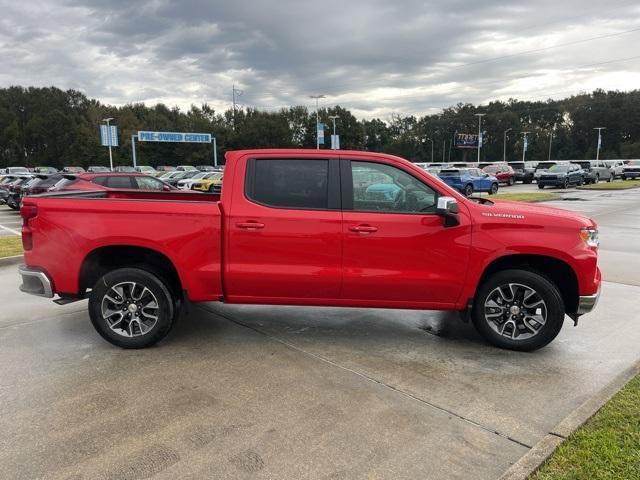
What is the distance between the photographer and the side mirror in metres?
4.29

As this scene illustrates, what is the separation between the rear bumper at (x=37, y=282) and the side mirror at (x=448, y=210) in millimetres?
3681

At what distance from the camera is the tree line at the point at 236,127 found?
299 feet

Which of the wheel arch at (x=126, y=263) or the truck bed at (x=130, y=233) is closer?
the truck bed at (x=130, y=233)

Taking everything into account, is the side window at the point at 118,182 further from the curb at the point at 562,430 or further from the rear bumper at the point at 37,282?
the curb at the point at 562,430

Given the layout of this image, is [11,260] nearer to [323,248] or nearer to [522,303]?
[323,248]

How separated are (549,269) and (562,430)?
2.01 metres

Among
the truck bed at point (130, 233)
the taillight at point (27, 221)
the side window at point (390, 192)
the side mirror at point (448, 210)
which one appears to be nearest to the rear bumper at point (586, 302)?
the side mirror at point (448, 210)

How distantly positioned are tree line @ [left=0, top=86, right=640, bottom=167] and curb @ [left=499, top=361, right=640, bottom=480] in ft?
297

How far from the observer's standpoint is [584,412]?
3.40 m

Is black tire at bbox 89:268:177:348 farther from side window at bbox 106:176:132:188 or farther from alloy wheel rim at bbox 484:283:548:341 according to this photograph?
side window at bbox 106:176:132:188

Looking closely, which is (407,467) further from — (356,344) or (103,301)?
(103,301)

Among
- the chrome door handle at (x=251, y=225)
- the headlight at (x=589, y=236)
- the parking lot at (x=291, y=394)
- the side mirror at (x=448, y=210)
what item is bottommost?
the parking lot at (x=291, y=394)

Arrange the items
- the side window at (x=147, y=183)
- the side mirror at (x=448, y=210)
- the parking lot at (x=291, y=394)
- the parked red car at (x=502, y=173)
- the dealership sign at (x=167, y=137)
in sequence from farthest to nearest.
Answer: the dealership sign at (x=167, y=137), the parked red car at (x=502, y=173), the side window at (x=147, y=183), the side mirror at (x=448, y=210), the parking lot at (x=291, y=394)

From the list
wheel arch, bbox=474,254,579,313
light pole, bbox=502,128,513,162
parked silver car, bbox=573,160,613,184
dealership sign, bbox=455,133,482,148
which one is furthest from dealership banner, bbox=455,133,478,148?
wheel arch, bbox=474,254,579,313
